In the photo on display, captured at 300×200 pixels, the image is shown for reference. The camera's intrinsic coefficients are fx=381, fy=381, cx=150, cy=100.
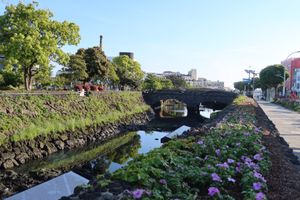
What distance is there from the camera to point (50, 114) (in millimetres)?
26984

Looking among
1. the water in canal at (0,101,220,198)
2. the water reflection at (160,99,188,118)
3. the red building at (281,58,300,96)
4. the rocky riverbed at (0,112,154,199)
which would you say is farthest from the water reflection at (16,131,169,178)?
the red building at (281,58,300,96)

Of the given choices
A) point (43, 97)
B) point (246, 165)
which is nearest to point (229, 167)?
point (246, 165)

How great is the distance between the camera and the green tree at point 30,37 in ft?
108

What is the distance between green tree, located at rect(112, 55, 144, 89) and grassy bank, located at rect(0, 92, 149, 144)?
34333mm

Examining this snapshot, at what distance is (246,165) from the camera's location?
24.2ft

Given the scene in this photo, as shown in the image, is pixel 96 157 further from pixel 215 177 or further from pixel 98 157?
pixel 215 177

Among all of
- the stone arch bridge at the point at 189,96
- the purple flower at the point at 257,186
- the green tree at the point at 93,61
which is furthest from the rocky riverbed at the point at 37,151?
the stone arch bridge at the point at 189,96

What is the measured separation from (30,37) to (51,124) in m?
11.1

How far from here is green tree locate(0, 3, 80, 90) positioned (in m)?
33.0

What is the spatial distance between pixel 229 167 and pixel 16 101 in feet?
65.5

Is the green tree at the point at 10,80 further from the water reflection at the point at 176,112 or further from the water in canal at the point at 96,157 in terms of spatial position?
the water reflection at the point at 176,112

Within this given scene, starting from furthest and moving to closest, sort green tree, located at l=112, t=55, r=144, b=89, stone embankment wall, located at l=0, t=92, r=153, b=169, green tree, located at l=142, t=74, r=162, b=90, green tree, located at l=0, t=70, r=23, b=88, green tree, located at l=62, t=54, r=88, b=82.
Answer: green tree, located at l=142, t=74, r=162, b=90
green tree, located at l=112, t=55, r=144, b=89
green tree, located at l=62, t=54, r=88, b=82
green tree, located at l=0, t=70, r=23, b=88
stone embankment wall, located at l=0, t=92, r=153, b=169

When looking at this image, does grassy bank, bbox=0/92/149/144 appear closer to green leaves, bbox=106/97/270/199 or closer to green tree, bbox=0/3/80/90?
green tree, bbox=0/3/80/90

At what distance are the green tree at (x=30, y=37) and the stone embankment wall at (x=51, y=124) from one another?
4.66m
